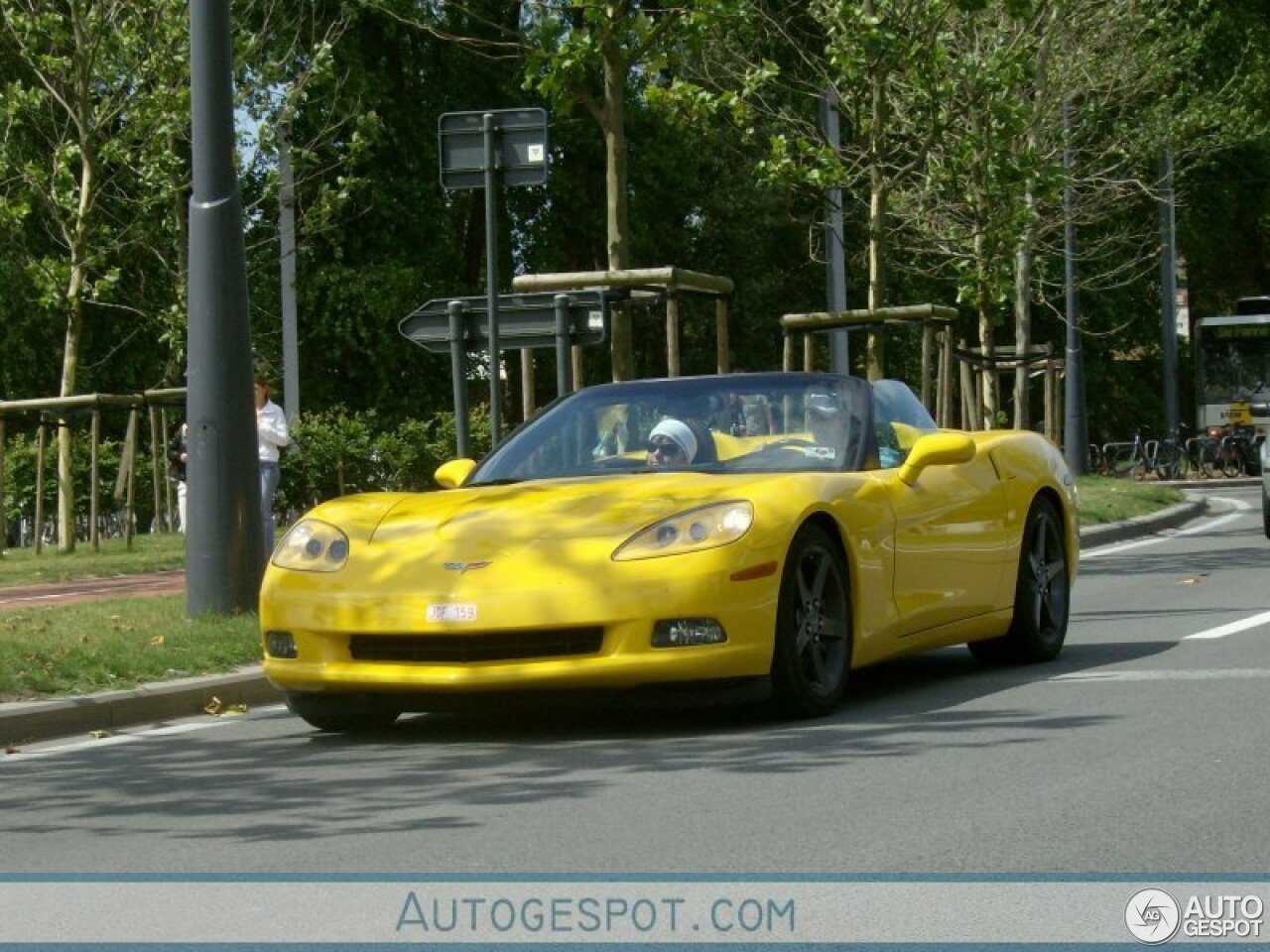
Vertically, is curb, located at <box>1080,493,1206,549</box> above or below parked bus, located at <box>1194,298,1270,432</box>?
below

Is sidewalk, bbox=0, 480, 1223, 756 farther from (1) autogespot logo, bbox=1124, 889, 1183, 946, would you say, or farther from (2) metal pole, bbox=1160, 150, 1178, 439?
(2) metal pole, bbox=1160, 150, 1178, 439

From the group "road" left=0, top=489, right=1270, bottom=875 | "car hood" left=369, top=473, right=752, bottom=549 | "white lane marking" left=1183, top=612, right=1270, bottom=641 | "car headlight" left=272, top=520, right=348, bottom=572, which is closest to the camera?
"road" left=0, top=489, right=1270, bottom=875

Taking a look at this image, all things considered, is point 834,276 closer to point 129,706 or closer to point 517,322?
point 517,322

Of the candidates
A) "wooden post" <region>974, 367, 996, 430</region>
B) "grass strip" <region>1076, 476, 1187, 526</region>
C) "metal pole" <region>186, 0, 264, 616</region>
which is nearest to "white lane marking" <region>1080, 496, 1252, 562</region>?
"grass strip" <region>1076, 476, 1187, 526</region>

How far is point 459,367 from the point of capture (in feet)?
52.2

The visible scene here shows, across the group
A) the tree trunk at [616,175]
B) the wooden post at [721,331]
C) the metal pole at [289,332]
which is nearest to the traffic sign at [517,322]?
the tree trunk at [616,175]

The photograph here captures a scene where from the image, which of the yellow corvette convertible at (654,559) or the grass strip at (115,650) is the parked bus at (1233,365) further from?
the yellow corvette convertible at (654,559)

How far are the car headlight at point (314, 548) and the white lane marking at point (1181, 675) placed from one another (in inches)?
126

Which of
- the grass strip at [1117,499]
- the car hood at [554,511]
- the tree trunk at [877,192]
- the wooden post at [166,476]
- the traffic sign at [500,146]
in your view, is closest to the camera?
the car hood at [554,511]

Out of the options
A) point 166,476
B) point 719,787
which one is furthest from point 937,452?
point 166,476

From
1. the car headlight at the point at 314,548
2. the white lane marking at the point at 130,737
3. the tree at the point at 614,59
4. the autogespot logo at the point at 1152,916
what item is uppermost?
the tree at the point at 614,59

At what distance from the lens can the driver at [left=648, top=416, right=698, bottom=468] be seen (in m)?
10.1

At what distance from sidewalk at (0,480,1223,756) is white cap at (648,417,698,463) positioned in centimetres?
226

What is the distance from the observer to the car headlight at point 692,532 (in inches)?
350
